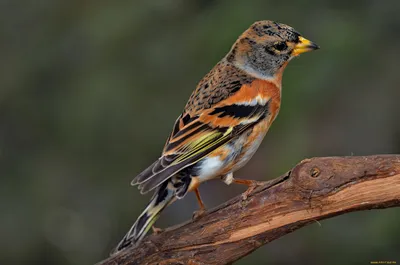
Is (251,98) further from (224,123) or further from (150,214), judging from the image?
(150,214)

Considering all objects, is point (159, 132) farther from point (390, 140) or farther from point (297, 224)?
point (297, 224)

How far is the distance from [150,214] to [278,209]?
749mm

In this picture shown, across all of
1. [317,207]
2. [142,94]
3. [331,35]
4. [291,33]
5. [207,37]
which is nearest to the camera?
[317,207]

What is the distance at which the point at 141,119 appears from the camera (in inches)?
258

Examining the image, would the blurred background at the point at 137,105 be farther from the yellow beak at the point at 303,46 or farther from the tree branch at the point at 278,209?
the tree branch at the point at 278,209

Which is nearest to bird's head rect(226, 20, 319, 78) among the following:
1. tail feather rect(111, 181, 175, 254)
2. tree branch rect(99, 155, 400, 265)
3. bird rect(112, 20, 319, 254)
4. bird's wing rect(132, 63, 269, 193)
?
→ bird rect(112, 20, 319, 254)

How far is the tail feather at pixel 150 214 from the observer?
176 inches

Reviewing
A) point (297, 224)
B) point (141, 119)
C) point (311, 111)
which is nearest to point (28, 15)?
point (141, 119)

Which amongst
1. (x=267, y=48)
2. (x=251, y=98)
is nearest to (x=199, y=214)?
(x=251, y=98)

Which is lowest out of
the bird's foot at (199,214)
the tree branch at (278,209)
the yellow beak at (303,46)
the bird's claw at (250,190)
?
the tree branch at (278,209)

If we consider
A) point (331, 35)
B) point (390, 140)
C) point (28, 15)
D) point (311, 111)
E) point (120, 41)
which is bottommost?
point (390, 140)

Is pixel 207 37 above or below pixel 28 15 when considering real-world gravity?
below

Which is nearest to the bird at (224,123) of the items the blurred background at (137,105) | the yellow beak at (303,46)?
the yellow beak at (303,46)

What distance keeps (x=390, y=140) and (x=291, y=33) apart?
156 centimetres
